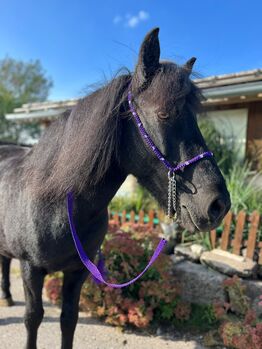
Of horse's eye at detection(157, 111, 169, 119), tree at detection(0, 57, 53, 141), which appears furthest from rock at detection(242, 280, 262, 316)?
tree at detection(0, 57, 53, 141)

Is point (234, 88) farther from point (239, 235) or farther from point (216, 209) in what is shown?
point (216, 209)

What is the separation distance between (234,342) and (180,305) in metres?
0.72

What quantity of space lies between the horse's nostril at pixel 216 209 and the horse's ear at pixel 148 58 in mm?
697

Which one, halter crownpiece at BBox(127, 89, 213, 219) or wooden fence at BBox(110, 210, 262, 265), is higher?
halter crownpiece at BBox(127, 89, 213, 219)

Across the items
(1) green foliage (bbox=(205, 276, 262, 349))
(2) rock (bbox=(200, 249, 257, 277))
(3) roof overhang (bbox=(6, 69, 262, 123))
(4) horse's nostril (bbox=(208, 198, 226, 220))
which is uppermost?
(3) roof overhang (bbox=(6, 69, 262, 123))

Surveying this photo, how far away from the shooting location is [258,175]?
5039 mm

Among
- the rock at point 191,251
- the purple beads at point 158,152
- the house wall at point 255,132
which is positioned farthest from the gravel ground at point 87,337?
the house wall at point 255,132

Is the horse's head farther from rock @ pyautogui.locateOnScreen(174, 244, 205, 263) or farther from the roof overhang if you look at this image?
the roof overhang

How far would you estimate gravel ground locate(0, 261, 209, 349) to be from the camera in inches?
117

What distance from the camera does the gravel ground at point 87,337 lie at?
2.98 metres

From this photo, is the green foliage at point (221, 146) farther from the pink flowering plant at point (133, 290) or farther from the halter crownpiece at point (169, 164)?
the halter crownpiece at point (169, 164)

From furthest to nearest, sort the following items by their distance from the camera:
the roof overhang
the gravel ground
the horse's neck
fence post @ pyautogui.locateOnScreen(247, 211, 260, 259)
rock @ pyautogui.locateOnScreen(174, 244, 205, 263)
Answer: the roof overhang < rock @ pyautogui.locateOnScreen(174, 244, 205, 263) < fence post @ pyautogui.locateOnScreen(247, 211, 260, 259) < the gravel ground < the horse's neck

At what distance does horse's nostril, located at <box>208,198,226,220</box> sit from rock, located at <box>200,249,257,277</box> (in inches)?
93.7

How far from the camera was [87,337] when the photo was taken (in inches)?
123
